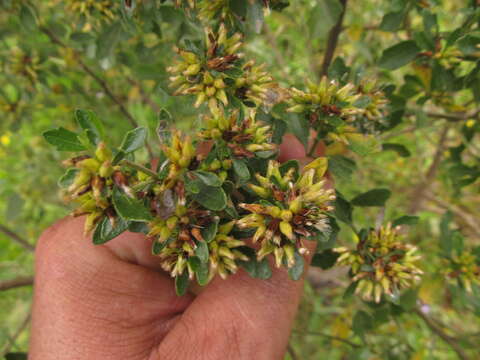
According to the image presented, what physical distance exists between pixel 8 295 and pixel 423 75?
2.99 m

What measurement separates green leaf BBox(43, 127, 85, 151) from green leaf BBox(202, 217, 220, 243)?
36 cm

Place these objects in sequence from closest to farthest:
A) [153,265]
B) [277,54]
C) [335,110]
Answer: [335,110] → [153,265] → [277,54]

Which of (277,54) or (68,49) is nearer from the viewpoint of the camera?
(68,49)

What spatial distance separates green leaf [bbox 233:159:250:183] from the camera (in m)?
1.00

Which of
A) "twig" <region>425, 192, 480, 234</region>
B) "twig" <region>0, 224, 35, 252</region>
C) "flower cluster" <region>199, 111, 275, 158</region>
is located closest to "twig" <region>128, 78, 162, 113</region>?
"twig" <region>0, 224, 35, 252</region>

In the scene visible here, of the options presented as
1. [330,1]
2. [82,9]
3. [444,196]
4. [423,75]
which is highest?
[82,9]

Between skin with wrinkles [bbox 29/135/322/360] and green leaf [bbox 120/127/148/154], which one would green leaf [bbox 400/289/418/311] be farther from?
green leaf [bbox 120/127/148/154]

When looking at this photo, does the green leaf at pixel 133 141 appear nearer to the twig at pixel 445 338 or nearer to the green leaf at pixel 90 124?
the green leaf at pixel 90 124

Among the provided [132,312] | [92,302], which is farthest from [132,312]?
[92,302]

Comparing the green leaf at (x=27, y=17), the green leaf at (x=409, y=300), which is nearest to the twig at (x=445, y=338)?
the green leaf at (x=409, y=300)

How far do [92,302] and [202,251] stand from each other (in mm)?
622

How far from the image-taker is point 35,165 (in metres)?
3.14

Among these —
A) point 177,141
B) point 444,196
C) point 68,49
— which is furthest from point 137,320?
point 444,196

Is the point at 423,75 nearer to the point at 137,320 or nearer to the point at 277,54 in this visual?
the point at 277,54
